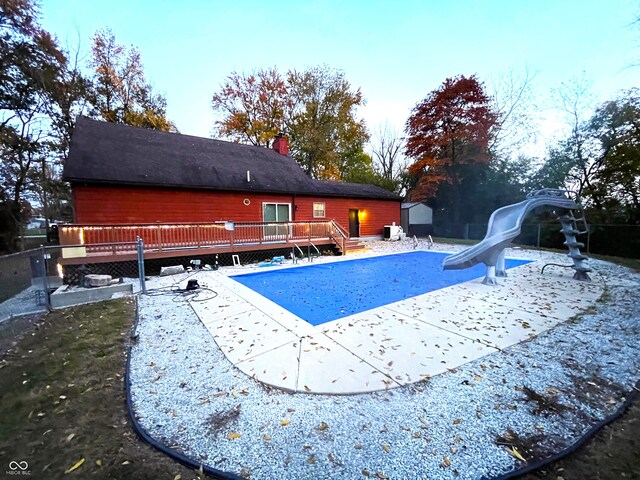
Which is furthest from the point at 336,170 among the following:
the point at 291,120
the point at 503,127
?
the point at 503,127

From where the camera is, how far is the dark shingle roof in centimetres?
923

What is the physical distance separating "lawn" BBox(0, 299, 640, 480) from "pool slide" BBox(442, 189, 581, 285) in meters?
4.78

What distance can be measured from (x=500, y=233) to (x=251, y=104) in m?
22.3

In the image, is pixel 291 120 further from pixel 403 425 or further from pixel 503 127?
pixel 403 425

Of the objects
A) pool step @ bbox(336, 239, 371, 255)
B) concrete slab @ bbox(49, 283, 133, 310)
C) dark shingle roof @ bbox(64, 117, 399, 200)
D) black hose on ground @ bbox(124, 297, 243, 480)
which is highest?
dark shingle roof @ bbox(64, 117, 399, 200)

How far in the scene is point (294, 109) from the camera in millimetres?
22844

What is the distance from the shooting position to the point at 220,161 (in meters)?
12.6

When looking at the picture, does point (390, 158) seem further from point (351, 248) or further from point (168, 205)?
point (168, 205)

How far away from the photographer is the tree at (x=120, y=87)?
1741 centimetres

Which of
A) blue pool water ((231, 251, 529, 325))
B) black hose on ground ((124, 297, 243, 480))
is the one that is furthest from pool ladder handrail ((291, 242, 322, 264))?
black hose on ground ((124, 297, 243, 480))

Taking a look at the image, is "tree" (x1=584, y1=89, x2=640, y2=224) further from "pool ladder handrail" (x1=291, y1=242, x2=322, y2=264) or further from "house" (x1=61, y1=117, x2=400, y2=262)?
"pool ladder handrail" (x1=291, y1=242, x2=322, y2=264)

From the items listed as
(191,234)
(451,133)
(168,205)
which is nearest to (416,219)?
(451,133)

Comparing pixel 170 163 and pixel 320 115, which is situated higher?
pixel 320 115

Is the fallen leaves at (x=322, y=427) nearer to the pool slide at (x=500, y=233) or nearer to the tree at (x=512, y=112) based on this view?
the pool slide at (x=500, y=233)
